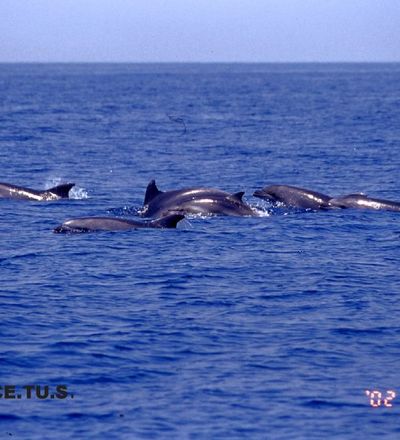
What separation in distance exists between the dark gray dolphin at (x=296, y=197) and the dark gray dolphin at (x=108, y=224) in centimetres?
551

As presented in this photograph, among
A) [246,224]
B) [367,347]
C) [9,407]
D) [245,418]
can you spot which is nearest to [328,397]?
[245,418]

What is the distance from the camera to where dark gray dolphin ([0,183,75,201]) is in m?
35.4

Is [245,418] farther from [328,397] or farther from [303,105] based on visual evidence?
[303,105]

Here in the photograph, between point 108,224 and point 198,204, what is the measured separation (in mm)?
3669

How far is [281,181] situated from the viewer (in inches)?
1688

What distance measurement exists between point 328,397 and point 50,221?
1598 cm

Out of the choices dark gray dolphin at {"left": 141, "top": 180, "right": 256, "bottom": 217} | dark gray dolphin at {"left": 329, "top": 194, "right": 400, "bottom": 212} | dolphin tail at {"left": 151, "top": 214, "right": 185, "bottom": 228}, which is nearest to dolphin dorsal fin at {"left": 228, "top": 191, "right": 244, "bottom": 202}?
dark gray dolphin at {"left": 141, "top": 180, "right": 256, "bottom": 217}

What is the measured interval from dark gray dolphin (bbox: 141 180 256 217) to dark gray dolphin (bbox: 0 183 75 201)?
4154 millimetres

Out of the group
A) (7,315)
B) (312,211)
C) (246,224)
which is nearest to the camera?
(7,315)

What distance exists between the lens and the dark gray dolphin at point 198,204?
105ft

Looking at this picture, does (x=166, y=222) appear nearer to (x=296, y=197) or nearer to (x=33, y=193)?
(x=296, y=197)

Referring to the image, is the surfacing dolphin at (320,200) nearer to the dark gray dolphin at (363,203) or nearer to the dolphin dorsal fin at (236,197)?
the dark gray dolphin at (363,203)

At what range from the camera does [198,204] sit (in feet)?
105
